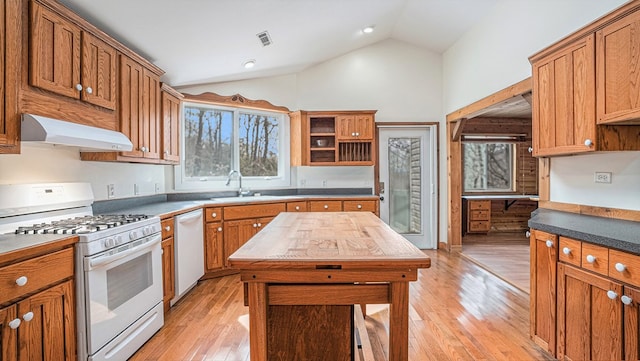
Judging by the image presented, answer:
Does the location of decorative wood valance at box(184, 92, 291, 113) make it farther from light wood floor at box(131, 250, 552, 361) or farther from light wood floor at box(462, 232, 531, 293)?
light wood floor at box(462, 232, 531, 293)

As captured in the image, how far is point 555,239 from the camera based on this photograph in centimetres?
194

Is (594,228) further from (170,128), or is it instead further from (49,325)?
(170,128)

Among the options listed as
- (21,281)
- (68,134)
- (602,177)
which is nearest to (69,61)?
(68,134)

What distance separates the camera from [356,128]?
4594 mm

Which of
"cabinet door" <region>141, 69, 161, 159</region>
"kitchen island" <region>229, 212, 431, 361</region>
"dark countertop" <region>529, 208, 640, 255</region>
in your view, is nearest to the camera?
"kitchen island" <region>229, 212, 431, 361</region>

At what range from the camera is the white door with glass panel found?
5008mm

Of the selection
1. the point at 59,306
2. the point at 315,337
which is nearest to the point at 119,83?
the point at 59,306

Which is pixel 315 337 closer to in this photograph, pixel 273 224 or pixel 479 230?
pixel 273 224

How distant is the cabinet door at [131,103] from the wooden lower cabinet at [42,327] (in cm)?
125

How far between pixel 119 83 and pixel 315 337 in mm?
2349

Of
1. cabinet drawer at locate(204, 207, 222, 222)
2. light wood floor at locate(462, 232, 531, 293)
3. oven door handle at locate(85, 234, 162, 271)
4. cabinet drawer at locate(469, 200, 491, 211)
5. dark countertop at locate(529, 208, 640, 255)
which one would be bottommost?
light wood floor at locate(462, 232, 531, 293)

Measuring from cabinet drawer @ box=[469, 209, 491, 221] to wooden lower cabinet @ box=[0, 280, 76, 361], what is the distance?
6.20 m

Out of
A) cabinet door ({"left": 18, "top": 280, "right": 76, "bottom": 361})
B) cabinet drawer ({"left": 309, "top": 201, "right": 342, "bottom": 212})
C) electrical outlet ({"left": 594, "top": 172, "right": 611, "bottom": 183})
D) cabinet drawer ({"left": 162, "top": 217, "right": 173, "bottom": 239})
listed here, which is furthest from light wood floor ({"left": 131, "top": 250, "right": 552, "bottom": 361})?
cabinet drawer ({"left": 309, "top": 201, "right": 342, "bottom": 212})

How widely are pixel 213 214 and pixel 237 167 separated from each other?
42.9 inches
